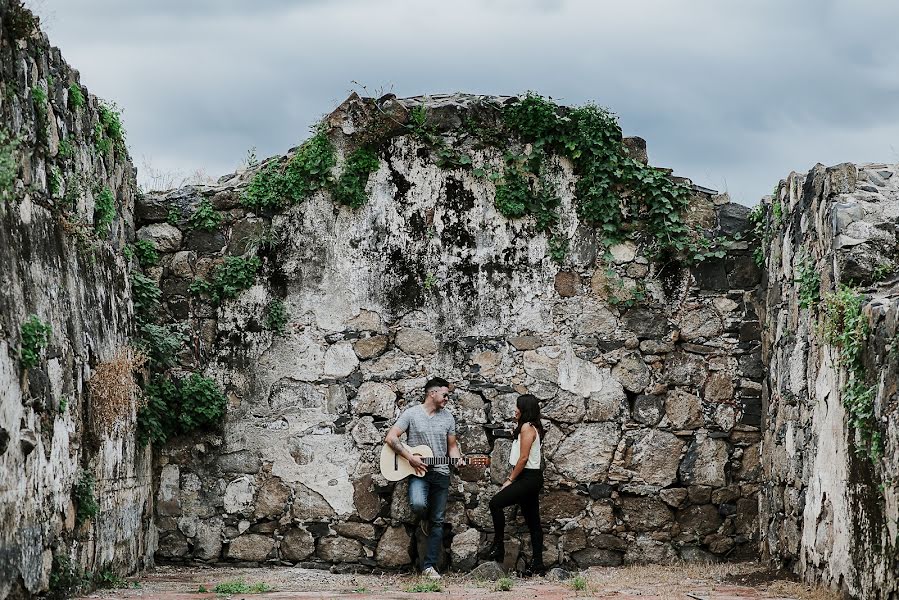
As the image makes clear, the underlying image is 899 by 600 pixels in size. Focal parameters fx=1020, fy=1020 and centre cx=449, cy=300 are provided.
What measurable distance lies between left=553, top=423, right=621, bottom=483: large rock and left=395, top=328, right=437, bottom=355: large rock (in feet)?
4.61

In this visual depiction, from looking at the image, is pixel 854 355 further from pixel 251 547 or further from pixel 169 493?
pixel 169 493

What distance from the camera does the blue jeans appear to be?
8.25 m

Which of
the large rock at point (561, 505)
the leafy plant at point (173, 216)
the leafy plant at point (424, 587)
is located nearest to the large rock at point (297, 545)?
the leafy plant at point (424, 587)

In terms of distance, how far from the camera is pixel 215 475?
28.6ft

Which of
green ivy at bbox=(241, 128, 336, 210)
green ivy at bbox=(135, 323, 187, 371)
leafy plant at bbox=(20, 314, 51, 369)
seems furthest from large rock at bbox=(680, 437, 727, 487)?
leafy plant at bbox=(20, 314, 51, 369)

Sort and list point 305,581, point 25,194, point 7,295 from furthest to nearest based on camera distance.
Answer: point 305,581 → point 25,194 → point 7,295

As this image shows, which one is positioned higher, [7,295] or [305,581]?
[7,295]

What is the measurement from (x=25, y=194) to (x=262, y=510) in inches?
146

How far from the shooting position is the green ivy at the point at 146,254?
28.8 feet

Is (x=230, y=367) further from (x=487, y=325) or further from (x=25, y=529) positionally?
(x=25, y=529)

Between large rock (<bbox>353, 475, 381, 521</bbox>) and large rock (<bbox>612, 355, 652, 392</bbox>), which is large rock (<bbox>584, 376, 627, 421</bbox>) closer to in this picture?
large rock (<bbox>612, 355, 652, 392</bbox>)

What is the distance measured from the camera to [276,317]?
880 centimetres

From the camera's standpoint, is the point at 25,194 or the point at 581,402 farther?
the point at 581,402

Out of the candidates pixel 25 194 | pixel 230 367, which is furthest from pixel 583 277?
pixel 25 194
